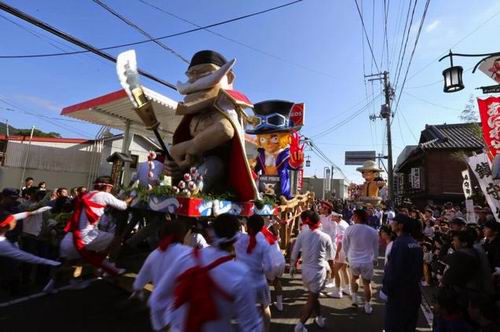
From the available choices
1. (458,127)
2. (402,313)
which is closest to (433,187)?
(458,127)

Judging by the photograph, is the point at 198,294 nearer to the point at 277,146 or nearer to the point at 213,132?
the point at 213,132

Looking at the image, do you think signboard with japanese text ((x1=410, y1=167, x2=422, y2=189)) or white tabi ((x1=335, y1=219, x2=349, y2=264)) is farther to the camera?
signboard with japanese text ((x1=410, y1=167, x2=422, y2=189))

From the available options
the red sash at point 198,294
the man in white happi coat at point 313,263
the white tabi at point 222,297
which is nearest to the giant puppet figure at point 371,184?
the man in white happi coat at point 313,263

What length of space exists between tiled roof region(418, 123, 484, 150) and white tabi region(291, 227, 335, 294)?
1740 centimetres

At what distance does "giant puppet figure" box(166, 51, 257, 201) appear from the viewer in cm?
511

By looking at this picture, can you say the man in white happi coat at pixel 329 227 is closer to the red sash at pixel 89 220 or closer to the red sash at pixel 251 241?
the red sash at pixel 251 241

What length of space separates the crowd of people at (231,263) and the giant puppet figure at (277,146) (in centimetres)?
476

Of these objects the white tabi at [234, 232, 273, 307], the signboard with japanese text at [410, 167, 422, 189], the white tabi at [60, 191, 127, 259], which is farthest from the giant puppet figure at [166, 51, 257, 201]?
the signboard with japanese text at [410, 167, 422, 189]

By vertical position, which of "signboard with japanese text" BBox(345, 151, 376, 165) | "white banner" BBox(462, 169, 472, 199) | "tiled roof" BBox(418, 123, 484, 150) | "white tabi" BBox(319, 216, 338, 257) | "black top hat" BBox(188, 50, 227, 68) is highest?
"signboard with japanese text" BBox(345, 151, 376, 165)

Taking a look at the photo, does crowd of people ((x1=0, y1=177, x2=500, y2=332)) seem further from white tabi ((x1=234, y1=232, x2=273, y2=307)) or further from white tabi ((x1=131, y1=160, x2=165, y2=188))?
white tabi ((x1=131, y1=160, x2=165, y2=188))

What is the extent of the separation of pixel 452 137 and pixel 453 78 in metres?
15.3

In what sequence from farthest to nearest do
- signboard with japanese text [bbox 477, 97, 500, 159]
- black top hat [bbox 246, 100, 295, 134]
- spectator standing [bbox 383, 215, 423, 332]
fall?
1. black top hat [bbox 246, 100, 295, 134]
2. signboard with japanese text [bbox 477, 97, 500, 159]
3. spectator standing [bbox 383, 215, 423, 332]

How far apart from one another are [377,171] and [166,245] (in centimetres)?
1466

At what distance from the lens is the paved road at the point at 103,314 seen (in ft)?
11.8
